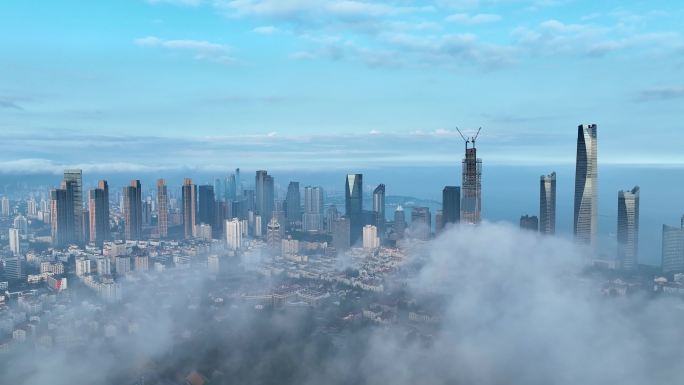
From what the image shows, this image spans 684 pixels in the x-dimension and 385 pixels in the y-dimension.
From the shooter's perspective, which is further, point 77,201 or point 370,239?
point 77,201

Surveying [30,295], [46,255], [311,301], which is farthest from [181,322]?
[46,255]

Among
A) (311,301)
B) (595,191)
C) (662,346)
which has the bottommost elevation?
(311,301)

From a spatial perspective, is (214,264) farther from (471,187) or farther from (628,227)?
(628,227)

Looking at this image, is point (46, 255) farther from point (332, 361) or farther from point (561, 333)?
point (561, 333)

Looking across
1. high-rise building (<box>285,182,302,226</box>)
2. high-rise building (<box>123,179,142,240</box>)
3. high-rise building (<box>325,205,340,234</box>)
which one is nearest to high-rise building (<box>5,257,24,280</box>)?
high-rise building (<box>123,179,142,240</box>)

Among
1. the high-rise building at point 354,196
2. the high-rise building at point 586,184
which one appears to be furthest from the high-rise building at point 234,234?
the high-rise building at point 586,184

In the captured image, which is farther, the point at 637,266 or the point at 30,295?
the point at 637,266

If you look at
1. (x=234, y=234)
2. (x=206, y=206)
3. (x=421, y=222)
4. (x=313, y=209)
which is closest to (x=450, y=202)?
(x=421, y=222)
